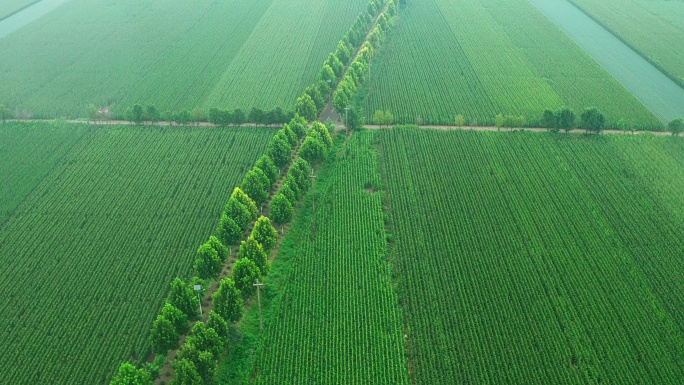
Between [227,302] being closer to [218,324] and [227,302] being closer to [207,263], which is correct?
[218,324]

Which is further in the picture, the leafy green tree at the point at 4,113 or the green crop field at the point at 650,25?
the green crop field at the point at 650,25

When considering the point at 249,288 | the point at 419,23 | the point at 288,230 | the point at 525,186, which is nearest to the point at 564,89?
the point at 525,186

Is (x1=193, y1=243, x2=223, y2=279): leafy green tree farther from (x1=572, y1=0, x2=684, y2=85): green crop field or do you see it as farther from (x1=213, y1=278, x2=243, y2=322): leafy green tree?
(x1=572, y1=0, x2=684, y2=85): green crop field

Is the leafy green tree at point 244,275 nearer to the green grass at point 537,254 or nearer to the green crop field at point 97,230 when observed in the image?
the green crop field at point 97,230

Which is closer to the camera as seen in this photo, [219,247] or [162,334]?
[162,334]

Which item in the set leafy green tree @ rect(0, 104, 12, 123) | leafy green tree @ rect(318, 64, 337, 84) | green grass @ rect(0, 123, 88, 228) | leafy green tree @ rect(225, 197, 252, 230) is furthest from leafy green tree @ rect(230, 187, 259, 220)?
leafy green tree @ rect(0, 104, 12, 123)

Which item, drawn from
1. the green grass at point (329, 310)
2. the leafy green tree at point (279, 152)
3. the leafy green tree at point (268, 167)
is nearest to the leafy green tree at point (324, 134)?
the leafy green tree at point (279, 152)

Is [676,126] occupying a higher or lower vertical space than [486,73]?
higher

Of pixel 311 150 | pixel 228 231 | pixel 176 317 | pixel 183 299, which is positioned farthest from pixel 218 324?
pixel 311 150
